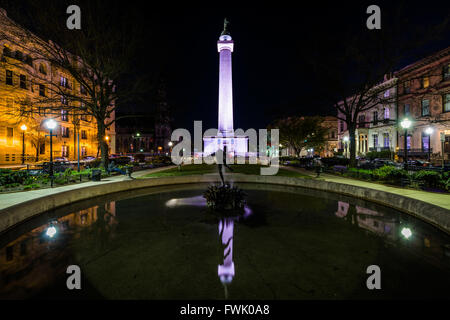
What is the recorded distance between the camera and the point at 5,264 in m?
5.07

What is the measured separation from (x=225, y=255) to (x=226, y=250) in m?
0.30

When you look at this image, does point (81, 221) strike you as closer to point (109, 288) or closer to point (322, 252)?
point (109, 288)

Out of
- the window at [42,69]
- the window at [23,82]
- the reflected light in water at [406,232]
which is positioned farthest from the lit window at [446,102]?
the window at [42,69]

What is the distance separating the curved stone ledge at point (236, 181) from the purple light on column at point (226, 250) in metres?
6.26

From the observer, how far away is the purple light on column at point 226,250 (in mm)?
4566

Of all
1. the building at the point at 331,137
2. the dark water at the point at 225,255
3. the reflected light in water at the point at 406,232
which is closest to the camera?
the dark water at the point at 225,255

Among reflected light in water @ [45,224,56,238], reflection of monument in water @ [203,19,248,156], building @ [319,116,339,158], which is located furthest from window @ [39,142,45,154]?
building @ [319,116,339,158]

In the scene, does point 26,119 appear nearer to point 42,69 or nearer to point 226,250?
point 42,69

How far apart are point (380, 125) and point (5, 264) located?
54605 mm

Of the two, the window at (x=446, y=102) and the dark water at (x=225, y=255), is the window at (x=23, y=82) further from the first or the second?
the window at (x=446, y=102)

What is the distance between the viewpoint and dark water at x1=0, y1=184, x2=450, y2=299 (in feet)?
13.5

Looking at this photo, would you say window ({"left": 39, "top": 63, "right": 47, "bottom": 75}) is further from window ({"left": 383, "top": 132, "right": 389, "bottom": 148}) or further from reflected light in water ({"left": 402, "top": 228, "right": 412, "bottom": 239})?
window ({"left": 383, "top": 132, "right": 389, "bottom": 148})

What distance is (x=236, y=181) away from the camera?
1731cm

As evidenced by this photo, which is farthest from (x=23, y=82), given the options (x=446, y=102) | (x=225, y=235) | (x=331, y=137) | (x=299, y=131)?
(x=331, y=137)
